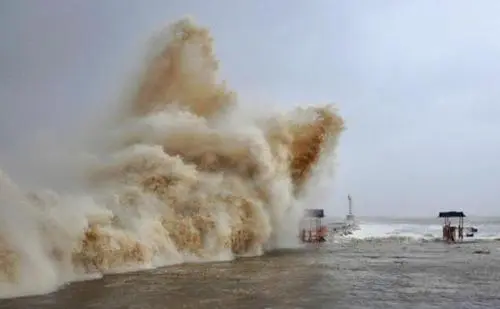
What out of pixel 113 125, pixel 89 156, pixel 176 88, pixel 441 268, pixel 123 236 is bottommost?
pixel 441 268

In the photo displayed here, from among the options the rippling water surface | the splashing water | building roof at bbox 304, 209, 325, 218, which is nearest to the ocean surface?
the rippling water surface

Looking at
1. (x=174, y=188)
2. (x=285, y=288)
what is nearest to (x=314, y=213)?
(x=174, y=188)

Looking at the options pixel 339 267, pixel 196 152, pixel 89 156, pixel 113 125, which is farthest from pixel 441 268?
pixel 113 125

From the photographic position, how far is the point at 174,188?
26.5 m

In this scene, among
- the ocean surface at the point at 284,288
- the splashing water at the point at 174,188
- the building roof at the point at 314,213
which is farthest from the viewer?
the building roof at the point at 314,213

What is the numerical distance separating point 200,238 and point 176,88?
10560mm

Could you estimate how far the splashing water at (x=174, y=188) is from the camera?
18406 mm

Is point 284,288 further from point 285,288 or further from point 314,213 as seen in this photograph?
point 314,213

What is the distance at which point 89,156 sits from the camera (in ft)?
93.9

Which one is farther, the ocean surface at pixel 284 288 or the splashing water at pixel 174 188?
the splashing water at pixel 174 188

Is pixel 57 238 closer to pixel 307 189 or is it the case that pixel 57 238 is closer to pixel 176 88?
pixel 176 88

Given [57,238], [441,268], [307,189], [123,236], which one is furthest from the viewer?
[307,189]

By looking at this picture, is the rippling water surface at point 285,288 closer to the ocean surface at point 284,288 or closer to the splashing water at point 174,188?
the ocean surface at point 284,288

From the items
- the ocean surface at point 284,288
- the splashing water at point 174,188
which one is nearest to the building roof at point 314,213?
the splashing water at point 174,188
